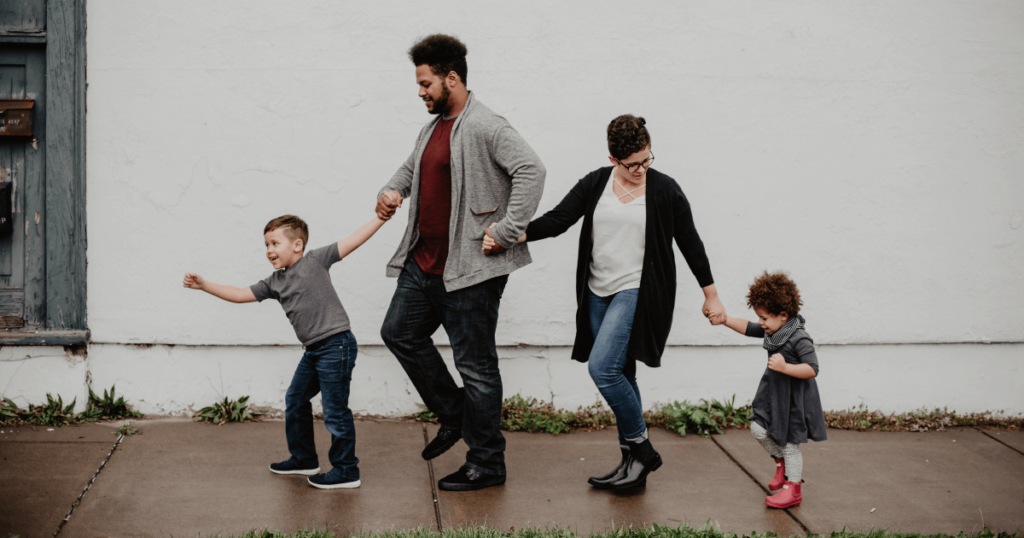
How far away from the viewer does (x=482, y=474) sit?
3812 millimetres

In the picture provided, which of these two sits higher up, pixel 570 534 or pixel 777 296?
pixel 777 296

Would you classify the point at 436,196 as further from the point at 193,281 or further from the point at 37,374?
the point at 37,374

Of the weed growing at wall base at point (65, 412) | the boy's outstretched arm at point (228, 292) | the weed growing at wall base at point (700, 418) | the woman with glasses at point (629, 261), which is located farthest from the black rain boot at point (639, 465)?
the weed growing at wall base at point (65, 412)

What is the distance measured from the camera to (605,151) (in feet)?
16.0

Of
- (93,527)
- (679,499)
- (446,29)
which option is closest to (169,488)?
(93,527)

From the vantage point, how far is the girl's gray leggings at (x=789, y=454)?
3.67 meters

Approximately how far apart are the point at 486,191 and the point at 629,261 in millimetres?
720

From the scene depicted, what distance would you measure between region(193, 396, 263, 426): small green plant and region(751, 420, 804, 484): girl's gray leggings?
9.43 feet

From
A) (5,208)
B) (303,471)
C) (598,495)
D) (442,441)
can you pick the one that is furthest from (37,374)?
(598,495)

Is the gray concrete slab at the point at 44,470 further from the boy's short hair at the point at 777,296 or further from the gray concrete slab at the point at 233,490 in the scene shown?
the boy's short hair at the point at 777,296

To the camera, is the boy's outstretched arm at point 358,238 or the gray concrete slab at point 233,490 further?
the boy's outstretched arm at point 358,238

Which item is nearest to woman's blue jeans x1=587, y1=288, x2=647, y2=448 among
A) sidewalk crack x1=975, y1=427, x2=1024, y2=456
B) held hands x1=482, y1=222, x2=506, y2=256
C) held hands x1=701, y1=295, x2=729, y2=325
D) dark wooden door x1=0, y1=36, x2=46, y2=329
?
held hands x1=701, y1=295, x2=729, y2=325

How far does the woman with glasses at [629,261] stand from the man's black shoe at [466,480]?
0.59 meters

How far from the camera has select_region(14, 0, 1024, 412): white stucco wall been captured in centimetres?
470
